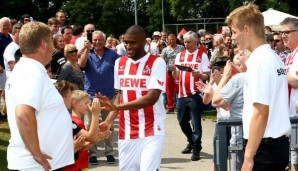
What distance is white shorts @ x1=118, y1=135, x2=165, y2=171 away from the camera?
20.3ft

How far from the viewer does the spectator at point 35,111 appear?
4191mm

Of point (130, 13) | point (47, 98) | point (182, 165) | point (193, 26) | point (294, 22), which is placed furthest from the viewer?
point (130, 13)

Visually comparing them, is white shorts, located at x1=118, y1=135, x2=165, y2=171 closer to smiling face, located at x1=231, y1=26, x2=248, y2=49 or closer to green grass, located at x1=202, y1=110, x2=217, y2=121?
smiling face, located at x1=231, y1=26, x2=248, y2=49

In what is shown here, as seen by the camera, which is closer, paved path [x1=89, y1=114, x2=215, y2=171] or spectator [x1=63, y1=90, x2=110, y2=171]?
spectator [x1=63, y1=90, x2=110, y2=171]

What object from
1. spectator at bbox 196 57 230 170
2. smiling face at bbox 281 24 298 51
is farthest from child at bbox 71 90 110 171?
smiling face at bbox 281 24 298 51

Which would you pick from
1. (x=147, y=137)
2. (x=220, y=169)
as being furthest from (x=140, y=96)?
(x=220, y=169)

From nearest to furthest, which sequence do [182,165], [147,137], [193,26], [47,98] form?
[47,98] < [147,137] < [182,165] < [193,26]

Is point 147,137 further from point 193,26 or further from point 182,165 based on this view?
point 193,26

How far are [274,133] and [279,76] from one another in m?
0.41

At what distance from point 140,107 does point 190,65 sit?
Answer: 456 cm

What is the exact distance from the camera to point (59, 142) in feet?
14.6

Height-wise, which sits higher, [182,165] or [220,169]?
[220,169]

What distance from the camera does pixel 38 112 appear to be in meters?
4.31

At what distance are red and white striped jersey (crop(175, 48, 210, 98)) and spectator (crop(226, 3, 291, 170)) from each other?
19.5 feet
